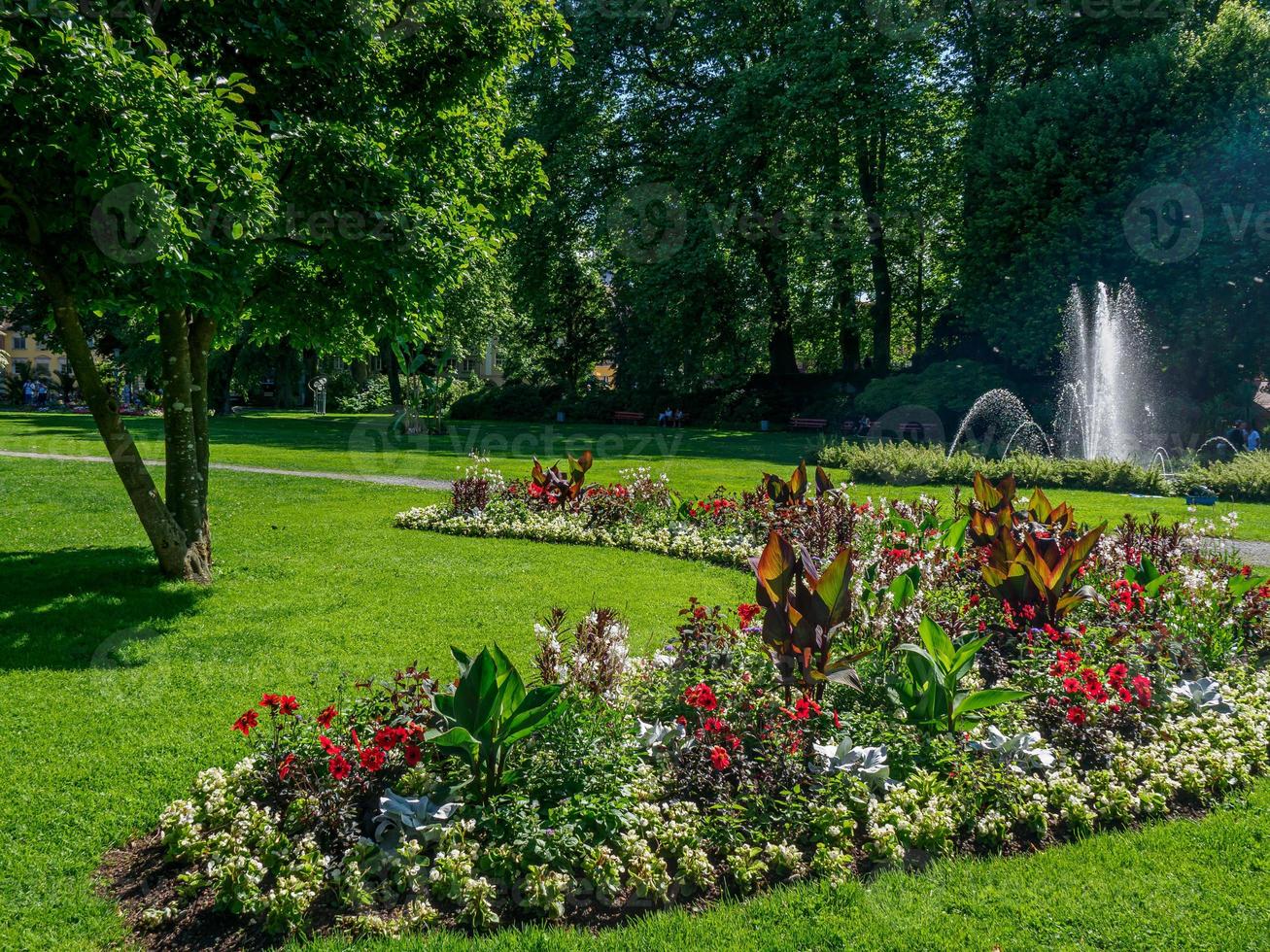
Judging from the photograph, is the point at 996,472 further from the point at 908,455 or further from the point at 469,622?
the point at 469,622

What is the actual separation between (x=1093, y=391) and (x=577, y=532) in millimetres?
16126

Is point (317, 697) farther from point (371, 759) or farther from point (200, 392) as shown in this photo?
point (200, 392)

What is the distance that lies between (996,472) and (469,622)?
447 inches

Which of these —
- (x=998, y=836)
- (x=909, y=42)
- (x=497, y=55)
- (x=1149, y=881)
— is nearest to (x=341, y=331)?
(x=497, y=55)

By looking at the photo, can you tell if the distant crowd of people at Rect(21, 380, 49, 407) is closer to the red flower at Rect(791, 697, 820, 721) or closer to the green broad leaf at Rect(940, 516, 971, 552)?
the green broad leaf at Rect(940, 516, 971, 552)

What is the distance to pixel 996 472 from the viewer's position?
14.9m

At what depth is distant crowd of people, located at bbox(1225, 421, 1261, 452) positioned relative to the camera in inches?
739

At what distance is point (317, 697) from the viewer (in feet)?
16.6

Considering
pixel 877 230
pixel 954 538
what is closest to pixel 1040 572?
pixel 954 538

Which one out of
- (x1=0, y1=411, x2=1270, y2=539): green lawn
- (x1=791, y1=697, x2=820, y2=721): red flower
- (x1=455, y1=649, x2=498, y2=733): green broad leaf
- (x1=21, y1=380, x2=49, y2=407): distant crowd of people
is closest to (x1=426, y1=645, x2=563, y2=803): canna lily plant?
(x1=455, y1=649, x2=498, y2=733): green broad leaf

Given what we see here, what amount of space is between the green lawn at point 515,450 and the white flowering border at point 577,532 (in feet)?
11.3

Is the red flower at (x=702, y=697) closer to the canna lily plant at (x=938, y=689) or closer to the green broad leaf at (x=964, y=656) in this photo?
the canna lily plant at (x=938, y=689)

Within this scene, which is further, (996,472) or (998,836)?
(996,472)

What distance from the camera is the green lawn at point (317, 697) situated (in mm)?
3123
